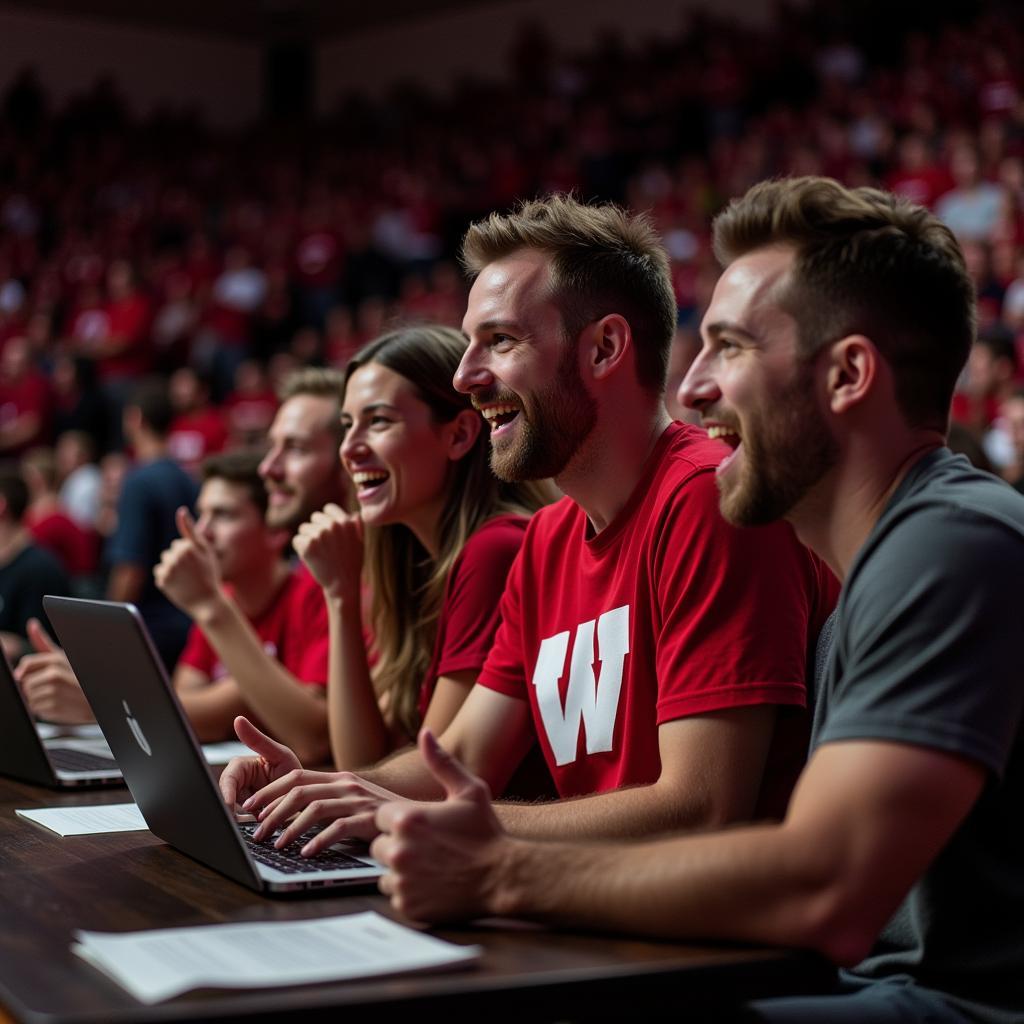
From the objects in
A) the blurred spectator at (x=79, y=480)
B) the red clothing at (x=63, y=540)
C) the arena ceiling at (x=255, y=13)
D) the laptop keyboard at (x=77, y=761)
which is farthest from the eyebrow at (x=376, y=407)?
the arena ceiling at (x=255, y=13)

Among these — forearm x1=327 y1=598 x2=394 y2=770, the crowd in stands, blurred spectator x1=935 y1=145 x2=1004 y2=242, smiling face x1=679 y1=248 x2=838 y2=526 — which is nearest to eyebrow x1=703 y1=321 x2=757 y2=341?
smiling face x1=679 y1=248 x2=838 y2=526

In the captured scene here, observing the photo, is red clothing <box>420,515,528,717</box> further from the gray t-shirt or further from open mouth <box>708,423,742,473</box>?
the gray t-shirt

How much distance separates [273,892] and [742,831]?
0.50 meters

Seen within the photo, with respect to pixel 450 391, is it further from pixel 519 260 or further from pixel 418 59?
pixel 418 59

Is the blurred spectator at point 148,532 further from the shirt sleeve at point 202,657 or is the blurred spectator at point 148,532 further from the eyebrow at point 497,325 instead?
the eyebrow at point 497,325

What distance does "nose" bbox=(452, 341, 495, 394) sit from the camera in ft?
6.52

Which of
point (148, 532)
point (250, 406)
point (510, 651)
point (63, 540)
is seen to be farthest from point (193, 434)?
point (510, 651)

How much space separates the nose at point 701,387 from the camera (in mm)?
1497

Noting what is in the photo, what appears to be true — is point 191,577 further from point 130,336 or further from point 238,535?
point 130,336

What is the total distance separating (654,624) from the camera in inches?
68.2

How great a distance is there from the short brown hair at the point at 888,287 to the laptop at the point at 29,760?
137cm

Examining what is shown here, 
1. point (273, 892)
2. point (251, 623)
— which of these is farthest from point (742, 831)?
point (251, 623)

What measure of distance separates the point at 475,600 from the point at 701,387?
2.96ft

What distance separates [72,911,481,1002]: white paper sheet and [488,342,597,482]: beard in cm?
83
